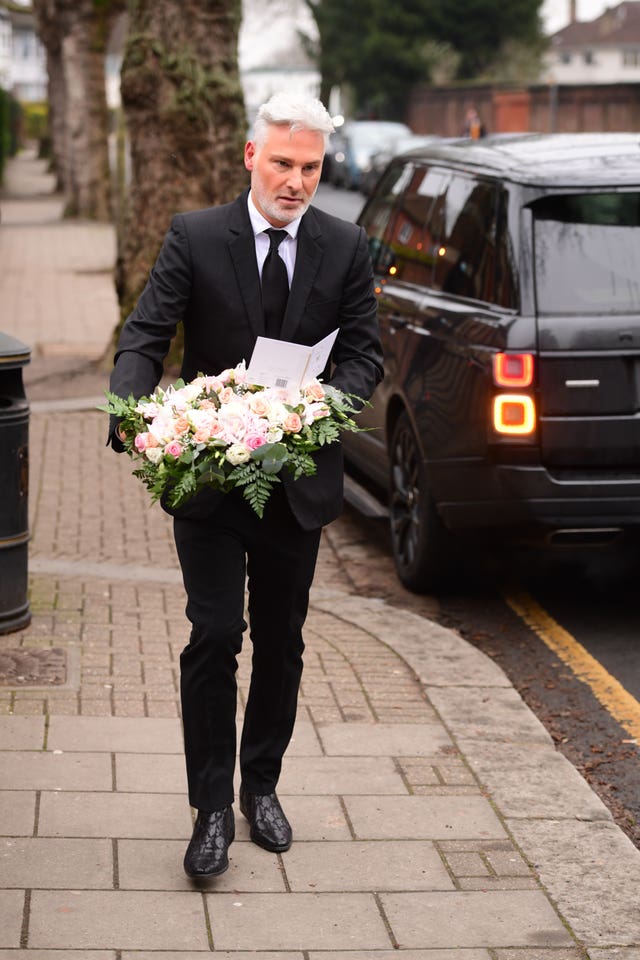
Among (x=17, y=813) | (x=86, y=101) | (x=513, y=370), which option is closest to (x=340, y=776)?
(x=17, y=813)

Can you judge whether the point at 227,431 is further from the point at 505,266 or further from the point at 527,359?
the point at 505,266

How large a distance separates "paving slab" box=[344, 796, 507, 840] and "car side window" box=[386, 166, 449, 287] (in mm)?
3303

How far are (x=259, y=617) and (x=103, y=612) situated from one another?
2515mm

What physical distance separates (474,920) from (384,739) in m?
1.35

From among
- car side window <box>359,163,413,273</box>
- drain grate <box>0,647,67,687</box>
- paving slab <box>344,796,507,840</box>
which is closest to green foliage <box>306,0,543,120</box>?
car side window <box>359,163,413,273</box>

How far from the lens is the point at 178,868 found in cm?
425

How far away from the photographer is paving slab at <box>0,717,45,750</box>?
508 centimetres

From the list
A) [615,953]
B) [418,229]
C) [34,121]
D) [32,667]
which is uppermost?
[34,121]

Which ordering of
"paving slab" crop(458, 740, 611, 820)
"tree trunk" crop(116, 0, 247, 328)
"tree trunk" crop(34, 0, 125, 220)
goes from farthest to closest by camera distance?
"tree trunk" crop(34, 0, 125, 220) < "tree trunk" crop(116, 0, 247, 328) < "paving slab" crop(458, 740, 611, 820)

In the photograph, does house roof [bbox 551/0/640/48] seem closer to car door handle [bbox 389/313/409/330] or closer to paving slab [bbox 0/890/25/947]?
car door handle [bbox 389/313/409/330]

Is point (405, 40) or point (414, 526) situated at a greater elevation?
point (405, 40)

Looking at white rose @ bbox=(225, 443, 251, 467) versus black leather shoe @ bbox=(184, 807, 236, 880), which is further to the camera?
black leather shoe @ bbox=(184, 807, 236, 880)

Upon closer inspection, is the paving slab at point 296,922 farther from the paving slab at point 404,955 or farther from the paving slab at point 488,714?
the paving slab at point 488,714

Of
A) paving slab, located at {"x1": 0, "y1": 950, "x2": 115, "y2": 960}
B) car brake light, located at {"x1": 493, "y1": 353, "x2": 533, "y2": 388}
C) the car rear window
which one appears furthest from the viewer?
the car rear window
